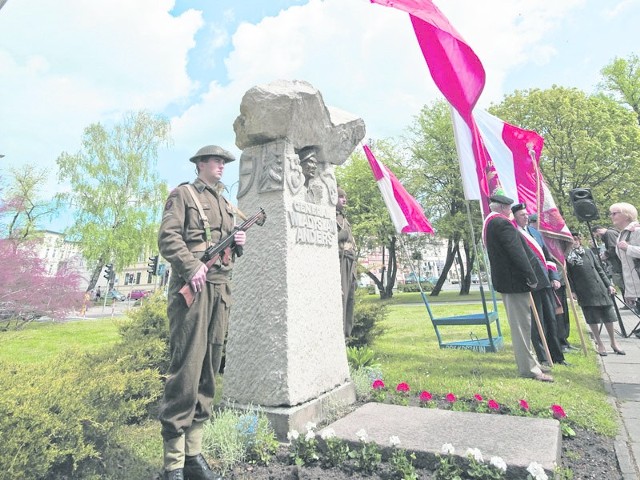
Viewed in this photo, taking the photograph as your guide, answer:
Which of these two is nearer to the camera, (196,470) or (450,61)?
(196,470)

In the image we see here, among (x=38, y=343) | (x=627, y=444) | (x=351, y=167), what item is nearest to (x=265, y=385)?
(x=627, y=444)

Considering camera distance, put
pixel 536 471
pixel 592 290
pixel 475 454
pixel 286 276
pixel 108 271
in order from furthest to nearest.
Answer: pixel 108 271 < pixel 592 290 < pixel 286 276 < pixel 475 454 < pixel 536 471

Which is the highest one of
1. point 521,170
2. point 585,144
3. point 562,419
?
point 585,144

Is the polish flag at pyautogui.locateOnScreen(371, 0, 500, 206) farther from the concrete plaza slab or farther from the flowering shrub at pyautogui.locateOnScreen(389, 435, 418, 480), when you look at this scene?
the flowering shrub at pyautogui.locateOnScreen(389, 435, 418, 480)

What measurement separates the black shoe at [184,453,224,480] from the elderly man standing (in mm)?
3914

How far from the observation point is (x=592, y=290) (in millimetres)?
6797

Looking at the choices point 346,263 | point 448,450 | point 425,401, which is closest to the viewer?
point 448,450

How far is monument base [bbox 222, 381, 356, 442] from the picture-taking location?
10.9ft

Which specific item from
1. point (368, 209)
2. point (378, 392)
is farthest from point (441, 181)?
point (378, 392)

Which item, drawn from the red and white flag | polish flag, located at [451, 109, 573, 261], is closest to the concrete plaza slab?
polish flag, located at [451, 109, 573, 261]

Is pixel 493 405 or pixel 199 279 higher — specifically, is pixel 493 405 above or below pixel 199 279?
below

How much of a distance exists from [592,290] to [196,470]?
6.74m

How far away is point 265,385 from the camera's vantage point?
3479mm

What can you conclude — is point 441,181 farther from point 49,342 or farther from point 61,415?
point 61,415
